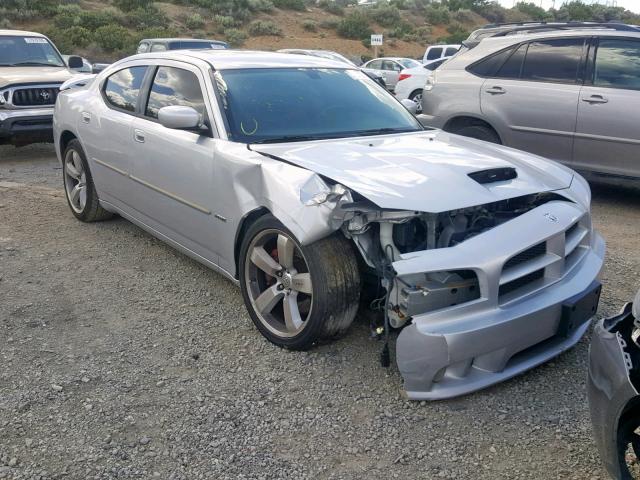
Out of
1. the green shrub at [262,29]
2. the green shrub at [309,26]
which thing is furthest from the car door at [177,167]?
the green shrub at [309,26]

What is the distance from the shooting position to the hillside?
108ft

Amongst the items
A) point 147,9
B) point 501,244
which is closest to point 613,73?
point 501,244

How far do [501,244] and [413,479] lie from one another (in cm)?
116

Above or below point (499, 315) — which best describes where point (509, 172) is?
above

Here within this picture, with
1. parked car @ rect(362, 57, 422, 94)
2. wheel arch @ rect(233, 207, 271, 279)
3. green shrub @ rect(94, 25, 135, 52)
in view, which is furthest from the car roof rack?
green shrub @ rect(94, 25, 135, 52)

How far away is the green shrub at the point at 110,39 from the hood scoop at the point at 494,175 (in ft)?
102

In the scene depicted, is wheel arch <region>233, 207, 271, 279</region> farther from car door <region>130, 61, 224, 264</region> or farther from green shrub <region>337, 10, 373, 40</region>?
green shrub <region>337, 10, 373, 40</region>

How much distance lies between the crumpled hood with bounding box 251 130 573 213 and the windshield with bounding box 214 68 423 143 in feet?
0.69

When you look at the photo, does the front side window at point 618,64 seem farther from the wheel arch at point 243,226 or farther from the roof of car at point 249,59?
the wheel arch at point 243,226

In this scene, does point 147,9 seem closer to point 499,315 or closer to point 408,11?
point 408,11

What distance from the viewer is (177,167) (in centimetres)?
452

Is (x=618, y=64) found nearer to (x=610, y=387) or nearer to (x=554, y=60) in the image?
(x=554, y=60)

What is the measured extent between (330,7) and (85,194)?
156 feet

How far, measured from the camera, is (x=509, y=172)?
3742mm
